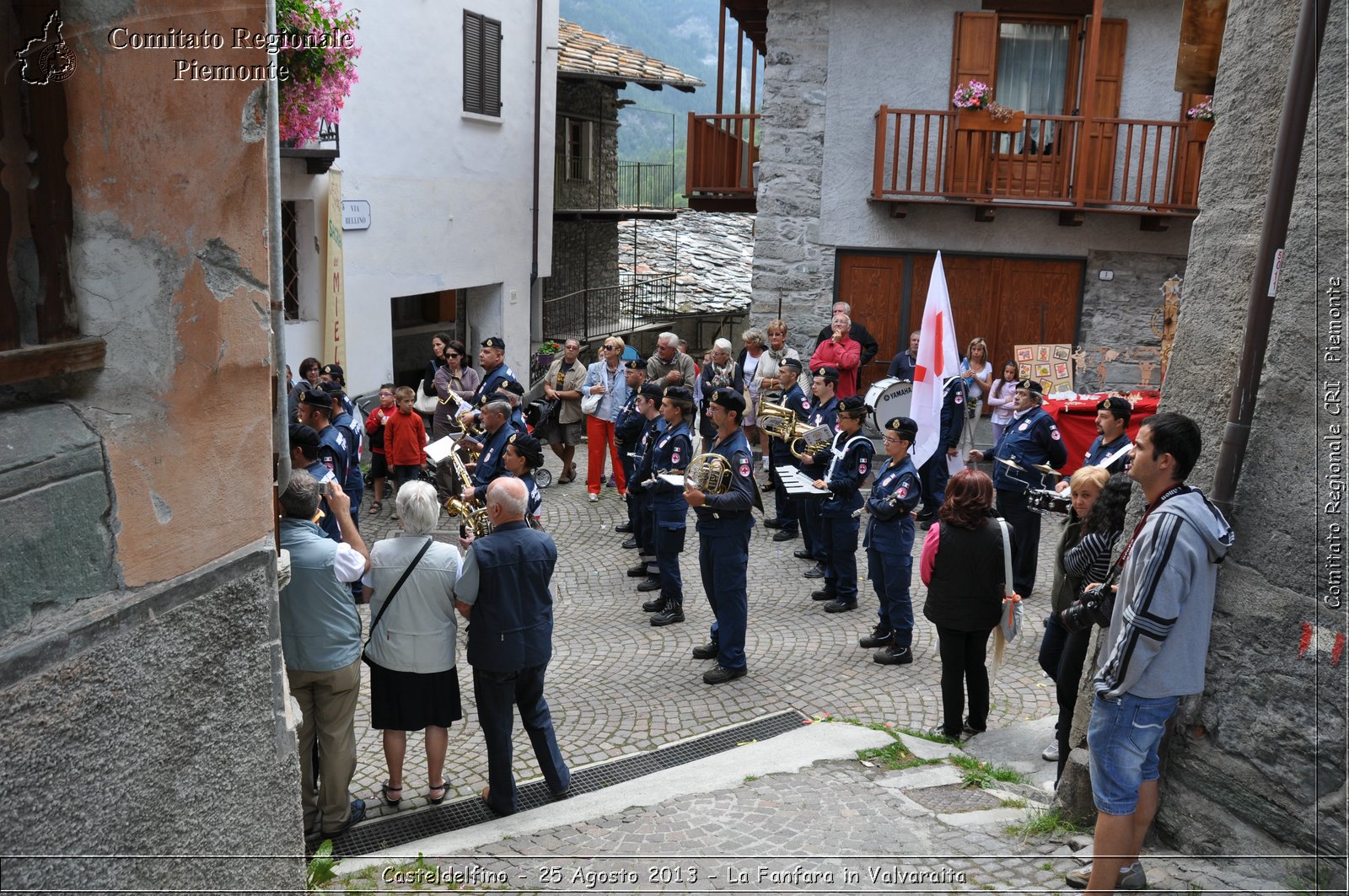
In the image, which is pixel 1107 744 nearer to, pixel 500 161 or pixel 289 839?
pixel 289 839

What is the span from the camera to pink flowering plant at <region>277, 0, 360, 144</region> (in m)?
5.68

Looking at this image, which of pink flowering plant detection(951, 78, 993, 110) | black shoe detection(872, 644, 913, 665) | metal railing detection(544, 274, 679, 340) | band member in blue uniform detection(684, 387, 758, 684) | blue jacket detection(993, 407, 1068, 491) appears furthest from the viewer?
metal railing detection(544, 274, 679, 340)

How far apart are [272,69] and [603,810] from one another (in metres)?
3.74

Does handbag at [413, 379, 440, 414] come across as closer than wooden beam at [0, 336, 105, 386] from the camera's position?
No

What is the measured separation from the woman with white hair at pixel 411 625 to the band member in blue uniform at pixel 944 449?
21.9 feet

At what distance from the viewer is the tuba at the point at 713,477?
309 inches

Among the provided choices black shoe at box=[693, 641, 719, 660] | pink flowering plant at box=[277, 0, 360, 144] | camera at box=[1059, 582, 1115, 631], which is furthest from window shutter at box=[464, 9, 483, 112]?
camera at box=[1059, 582, 1115, 631]

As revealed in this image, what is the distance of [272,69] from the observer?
358 cm

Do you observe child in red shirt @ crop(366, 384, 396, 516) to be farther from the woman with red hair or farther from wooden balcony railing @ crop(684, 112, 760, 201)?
wooden balcony railing @ crop(684, 112, 760, 201)

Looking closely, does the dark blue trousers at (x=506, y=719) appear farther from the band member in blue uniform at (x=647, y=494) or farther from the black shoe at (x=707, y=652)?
the band member in blue uniform at (x=647, y=494)

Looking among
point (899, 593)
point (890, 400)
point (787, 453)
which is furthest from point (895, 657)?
point (890, 400)

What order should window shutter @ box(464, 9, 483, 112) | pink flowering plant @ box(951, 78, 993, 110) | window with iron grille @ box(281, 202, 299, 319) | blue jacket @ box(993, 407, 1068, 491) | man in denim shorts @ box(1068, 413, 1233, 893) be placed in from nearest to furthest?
1. man in denim shorts @ box(1068, 413, 1233, 893)
2. blue jacket @ box(993, 407, 1068, 491)
3. window with iron grille @ box(281, 202, 299, 319)
4. pink flowering plant @ box(951, 78, 993, 110)
5. window shutter @ box(464, 9, 483, 112)

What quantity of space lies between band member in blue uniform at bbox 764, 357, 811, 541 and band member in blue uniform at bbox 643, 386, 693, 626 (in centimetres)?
160

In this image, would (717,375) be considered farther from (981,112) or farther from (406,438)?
(981,112)
